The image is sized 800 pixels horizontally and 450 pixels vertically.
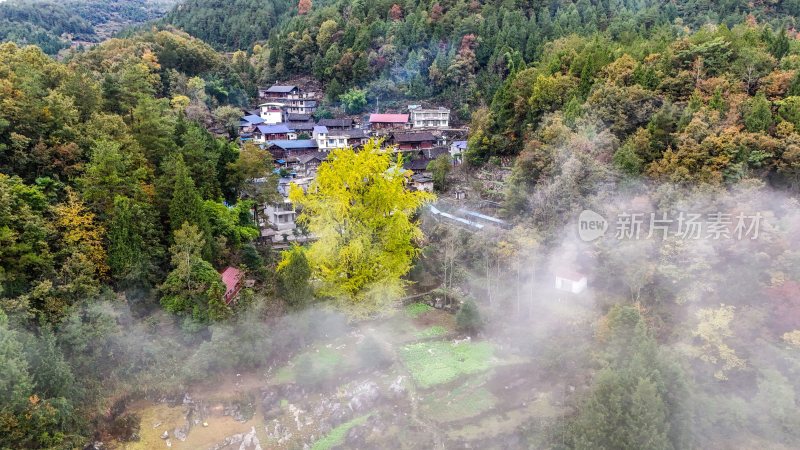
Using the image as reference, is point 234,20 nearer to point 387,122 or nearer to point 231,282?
point 387,122

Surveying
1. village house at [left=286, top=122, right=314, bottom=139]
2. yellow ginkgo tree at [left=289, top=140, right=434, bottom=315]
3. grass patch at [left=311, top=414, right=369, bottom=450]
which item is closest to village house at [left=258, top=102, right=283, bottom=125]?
village house at [left=286, top=122, right=314, bottom=139]

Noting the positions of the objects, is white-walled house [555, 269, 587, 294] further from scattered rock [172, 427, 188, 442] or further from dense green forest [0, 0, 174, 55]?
dense green forest [0, 0, 174, 55]

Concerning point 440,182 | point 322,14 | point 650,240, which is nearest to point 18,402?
point 650,240

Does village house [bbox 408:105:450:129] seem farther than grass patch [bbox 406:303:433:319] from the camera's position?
Yes

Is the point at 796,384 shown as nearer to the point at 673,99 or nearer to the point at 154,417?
the point at 673,99

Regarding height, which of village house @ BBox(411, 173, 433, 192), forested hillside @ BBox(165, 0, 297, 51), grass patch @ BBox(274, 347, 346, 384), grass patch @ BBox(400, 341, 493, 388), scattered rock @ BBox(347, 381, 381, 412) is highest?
forested hillside @ BBox(165, 0, 297, 51)

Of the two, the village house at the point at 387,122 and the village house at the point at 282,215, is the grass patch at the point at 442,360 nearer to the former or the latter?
the village house at the point at 282,215

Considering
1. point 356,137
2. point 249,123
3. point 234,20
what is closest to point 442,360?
point 356,137
